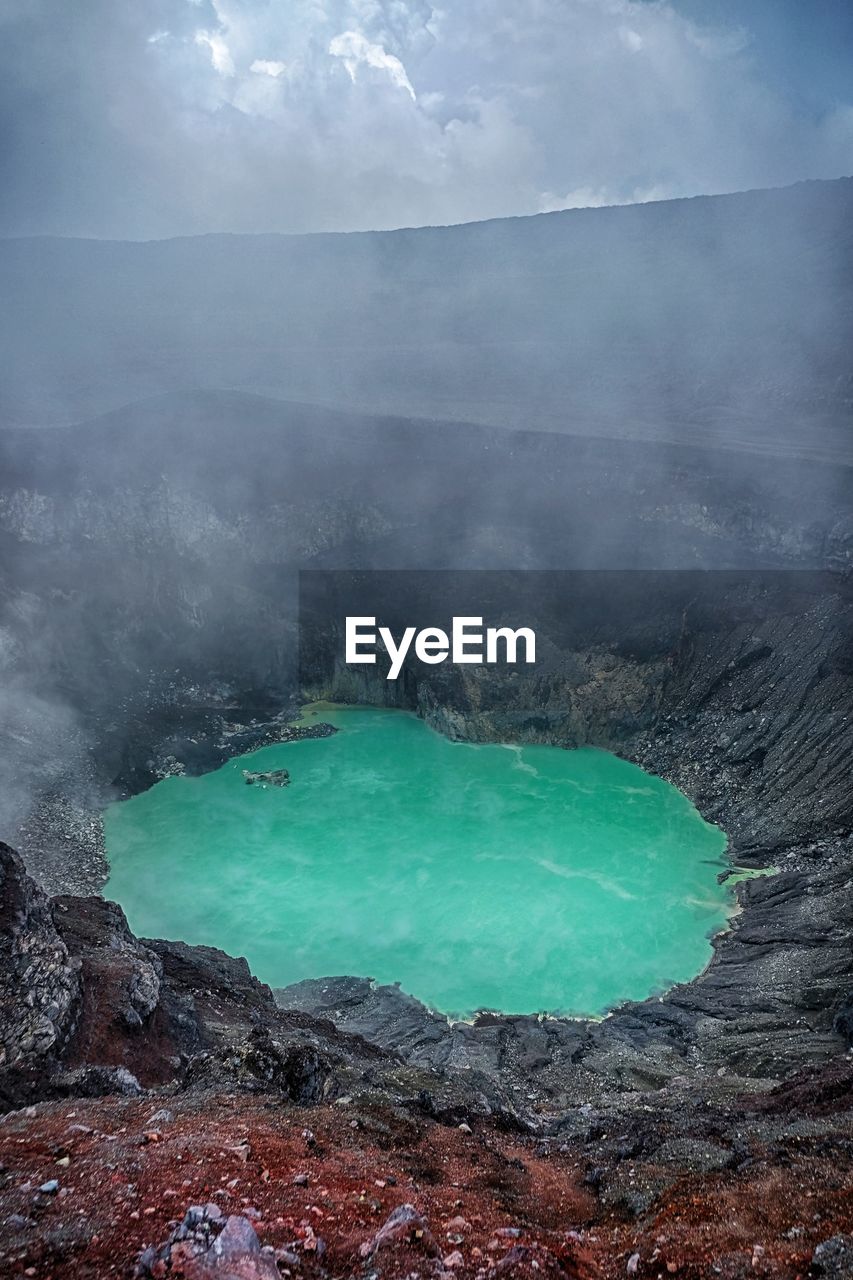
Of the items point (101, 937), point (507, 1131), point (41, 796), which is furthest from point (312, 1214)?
point (41, 796)

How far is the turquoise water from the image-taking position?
98.0ft

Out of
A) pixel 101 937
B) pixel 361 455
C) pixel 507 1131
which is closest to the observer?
pixel 507 1131

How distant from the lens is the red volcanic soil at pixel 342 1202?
8164 mm

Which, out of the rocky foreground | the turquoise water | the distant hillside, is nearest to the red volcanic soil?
the rocky foreground

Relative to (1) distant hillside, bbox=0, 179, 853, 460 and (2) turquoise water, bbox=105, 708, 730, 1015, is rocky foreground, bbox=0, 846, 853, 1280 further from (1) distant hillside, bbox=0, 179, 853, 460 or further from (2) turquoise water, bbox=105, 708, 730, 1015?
(1) distant hillside, bbox=0, 179, 853, 460

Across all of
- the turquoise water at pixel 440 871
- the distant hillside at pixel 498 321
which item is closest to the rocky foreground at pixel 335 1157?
the turquoise water at pixel 440 871

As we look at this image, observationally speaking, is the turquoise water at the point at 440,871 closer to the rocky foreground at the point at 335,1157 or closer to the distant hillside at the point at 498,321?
the rocky foreground at the point at 335,1157

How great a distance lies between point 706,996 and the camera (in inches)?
1048

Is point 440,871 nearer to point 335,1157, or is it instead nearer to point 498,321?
point 335,1157

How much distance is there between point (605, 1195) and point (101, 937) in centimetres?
1376

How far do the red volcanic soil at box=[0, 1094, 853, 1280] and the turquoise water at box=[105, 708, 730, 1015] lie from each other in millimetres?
16089

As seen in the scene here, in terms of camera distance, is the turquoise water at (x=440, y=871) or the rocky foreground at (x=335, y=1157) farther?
the turquoise water at (x=440, y=871)

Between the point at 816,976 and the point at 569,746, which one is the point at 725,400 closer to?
the point at 569,746

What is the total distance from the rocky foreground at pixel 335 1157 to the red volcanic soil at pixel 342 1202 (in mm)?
36
